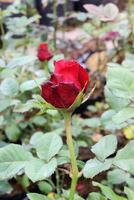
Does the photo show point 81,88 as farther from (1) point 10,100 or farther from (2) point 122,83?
(1) point 10,100

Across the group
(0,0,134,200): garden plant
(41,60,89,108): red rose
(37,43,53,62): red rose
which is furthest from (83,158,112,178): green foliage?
(37,43,53,62): red rose

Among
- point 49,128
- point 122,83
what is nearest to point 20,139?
point 49,128

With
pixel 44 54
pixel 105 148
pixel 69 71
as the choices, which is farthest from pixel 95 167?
pixel 44 54

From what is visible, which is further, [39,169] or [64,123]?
[64,123]

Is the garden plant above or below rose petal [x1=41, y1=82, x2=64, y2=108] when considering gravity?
below

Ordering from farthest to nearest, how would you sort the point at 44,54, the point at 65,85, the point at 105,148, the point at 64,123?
1. the point at 44,54
2. the point at 64,123
3. the point at 105,148
4. the point at 65,85

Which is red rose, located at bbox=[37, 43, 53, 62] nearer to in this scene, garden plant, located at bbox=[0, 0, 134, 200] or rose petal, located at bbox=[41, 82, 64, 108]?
garden plant, located at bbox=[0, 0, 134, 200]

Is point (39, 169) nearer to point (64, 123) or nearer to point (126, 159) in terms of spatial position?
point (126, 159)

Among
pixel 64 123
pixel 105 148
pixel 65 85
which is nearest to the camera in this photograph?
pixel 65 85
